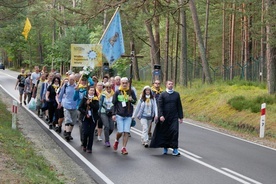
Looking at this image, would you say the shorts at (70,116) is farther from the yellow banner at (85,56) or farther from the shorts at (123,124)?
the yellow banner at (85,56)

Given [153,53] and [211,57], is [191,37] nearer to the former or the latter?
[211,57]

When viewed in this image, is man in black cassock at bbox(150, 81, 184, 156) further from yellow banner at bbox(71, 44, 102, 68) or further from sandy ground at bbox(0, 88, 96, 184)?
yellow banner at bbox(71, 44, 102, 68)

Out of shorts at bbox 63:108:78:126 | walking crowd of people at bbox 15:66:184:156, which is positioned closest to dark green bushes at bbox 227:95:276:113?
walking crowd of people at bbox 15:66:184:156

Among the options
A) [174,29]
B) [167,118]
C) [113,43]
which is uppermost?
[174,29]

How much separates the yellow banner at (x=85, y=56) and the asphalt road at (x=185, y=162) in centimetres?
470

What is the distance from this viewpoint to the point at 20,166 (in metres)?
8.85

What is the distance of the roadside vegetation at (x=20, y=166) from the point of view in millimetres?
7836

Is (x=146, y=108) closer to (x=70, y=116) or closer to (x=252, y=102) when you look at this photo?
(x=70, y=116)

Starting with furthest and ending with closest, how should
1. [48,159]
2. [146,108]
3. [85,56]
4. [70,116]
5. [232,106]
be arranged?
→ [232,106], [85,56], [70,116], [146,108], [48,159]

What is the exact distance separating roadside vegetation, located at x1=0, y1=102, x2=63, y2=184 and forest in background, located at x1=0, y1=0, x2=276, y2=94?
1029 centimetres

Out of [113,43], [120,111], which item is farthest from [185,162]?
[113,43]

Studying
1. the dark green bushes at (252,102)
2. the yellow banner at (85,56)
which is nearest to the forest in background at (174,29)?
the dark green bushes at (252,102)

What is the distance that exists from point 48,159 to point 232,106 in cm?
1104

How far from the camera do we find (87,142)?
12.9 m
